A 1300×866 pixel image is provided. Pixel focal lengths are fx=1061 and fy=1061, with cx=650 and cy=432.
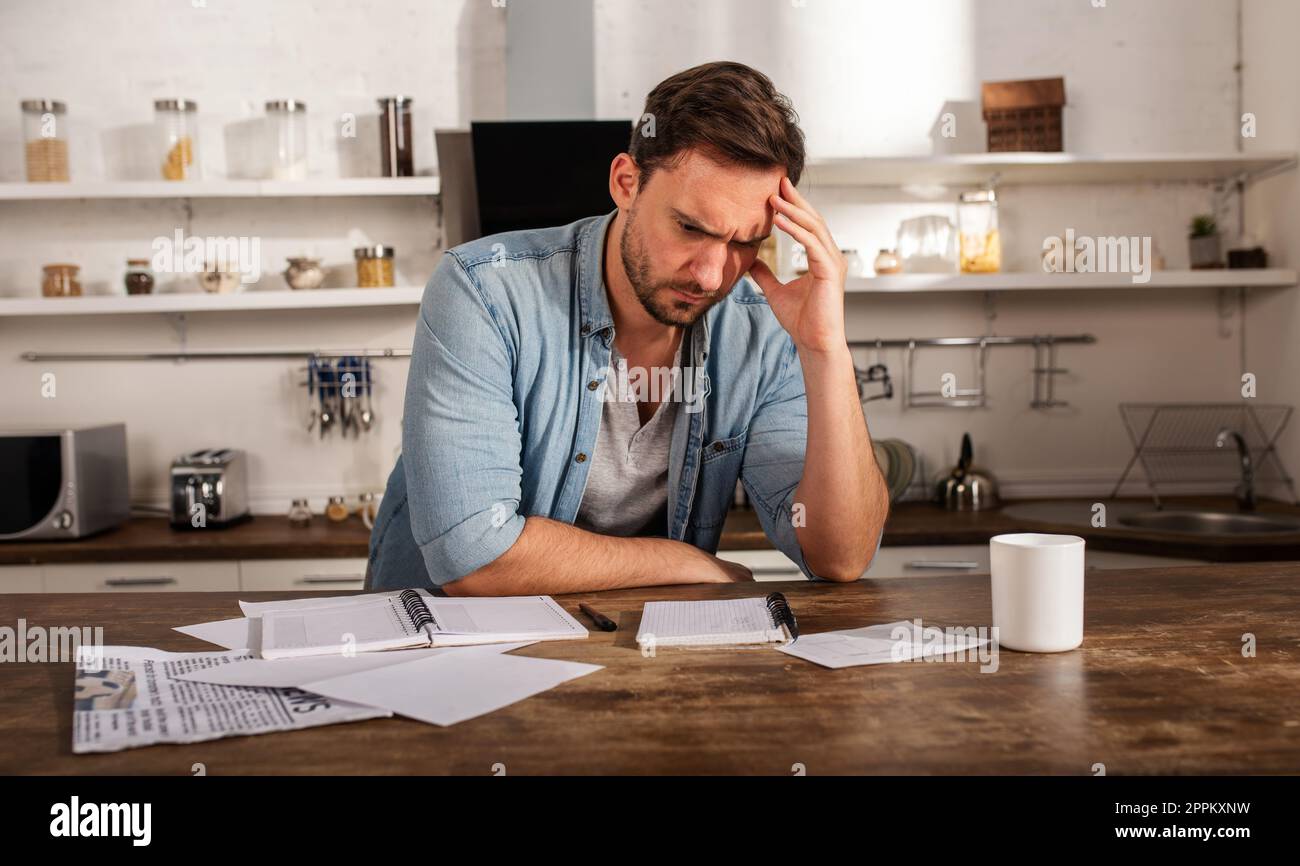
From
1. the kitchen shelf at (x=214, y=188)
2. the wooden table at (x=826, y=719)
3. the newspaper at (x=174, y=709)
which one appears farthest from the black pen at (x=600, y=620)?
the kitchen shelf at (x=214, y=188)

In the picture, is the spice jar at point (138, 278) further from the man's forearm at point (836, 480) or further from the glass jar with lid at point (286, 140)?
the man's forearm at point (836, 480)

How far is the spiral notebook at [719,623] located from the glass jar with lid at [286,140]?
227 cm

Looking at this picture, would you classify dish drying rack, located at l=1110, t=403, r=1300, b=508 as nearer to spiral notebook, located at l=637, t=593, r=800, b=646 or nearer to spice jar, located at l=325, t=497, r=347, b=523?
spice jar, located at l=325, t=497, r=347, b=523

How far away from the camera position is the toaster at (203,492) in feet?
9.42

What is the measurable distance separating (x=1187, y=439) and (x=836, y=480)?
2363mm

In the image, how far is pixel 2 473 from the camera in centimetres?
271

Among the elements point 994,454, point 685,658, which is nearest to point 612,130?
point 994,454

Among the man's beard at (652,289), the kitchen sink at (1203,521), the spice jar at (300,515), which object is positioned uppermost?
the man's beard at (652,289)

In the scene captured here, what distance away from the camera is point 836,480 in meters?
1.46

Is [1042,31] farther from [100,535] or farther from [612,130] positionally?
[100,535]

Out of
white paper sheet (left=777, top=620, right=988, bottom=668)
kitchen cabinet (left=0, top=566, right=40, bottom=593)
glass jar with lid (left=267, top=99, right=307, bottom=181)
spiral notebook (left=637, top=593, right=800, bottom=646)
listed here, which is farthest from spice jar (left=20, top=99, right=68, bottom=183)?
white paper sheet (left=777, top=620, right=988, bottom=668)

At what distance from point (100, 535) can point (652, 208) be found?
2.11 meters

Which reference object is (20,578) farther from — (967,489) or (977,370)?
(977,370)

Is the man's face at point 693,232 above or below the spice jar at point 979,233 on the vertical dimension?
below
